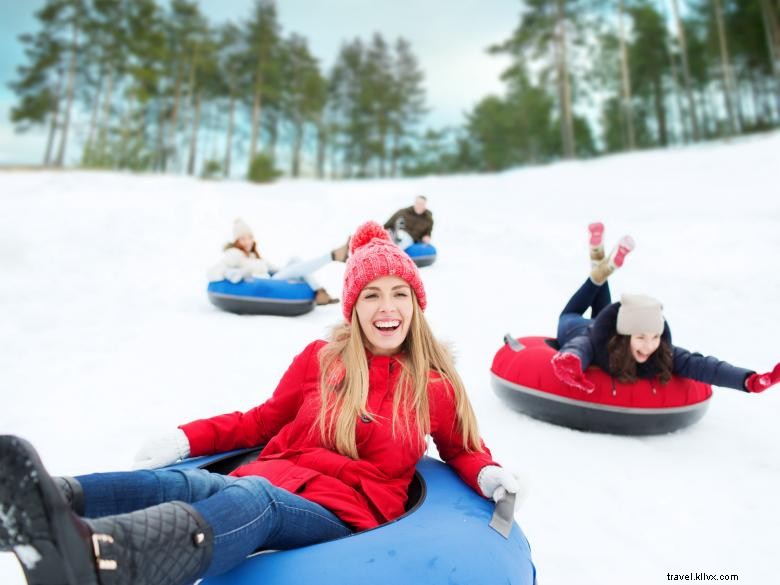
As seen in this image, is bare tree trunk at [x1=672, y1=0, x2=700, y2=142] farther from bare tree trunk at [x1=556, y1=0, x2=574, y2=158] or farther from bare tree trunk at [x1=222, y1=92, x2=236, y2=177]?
bare tree trunk at [x1=222, y1=92, x2=236, y2=177]

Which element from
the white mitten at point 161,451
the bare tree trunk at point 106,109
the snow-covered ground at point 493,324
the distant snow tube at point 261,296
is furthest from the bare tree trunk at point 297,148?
the white mitten at point 161,451

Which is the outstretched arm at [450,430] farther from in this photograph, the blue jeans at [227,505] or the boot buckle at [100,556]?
the boot buckle at [100,556]

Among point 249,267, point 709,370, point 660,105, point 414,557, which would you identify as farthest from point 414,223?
point 660,105

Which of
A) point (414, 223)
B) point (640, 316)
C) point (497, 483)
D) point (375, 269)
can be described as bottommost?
point (497, 483)

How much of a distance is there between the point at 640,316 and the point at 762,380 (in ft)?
2.10

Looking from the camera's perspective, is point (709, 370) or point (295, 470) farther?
point (709, 370)

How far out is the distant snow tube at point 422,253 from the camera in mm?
8078

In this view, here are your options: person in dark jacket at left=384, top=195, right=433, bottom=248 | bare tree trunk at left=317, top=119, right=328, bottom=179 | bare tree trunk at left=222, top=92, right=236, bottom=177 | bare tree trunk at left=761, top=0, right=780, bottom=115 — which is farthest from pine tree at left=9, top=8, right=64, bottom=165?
bare tree trunk at left=761, top=0, right=780, bottom=115

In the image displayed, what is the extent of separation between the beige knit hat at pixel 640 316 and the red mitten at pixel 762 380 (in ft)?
1.57

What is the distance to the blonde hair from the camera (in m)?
1.77

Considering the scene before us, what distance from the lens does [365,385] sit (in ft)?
5.94

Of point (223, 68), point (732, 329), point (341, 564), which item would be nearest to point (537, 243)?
point (732, 329)

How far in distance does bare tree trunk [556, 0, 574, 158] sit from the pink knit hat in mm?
20482

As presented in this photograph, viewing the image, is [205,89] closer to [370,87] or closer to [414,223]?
[370,87]
